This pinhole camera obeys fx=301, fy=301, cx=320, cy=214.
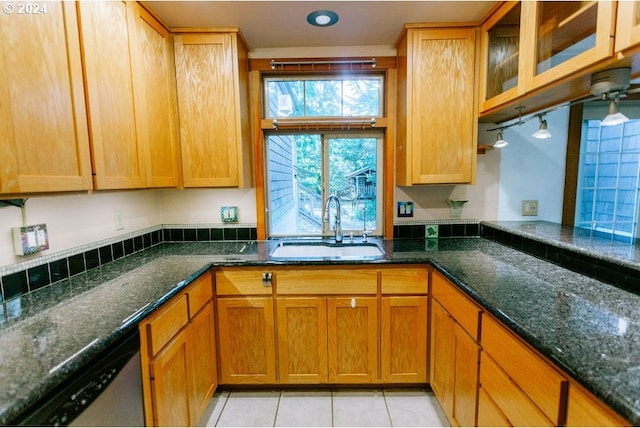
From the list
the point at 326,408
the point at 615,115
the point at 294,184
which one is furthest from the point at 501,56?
the point at 326,408

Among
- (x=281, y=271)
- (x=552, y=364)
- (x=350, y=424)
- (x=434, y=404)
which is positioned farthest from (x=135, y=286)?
(x=434, y=404)

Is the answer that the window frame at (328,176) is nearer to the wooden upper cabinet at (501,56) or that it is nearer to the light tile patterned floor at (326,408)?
the wooden upper cabinet at (501,56)

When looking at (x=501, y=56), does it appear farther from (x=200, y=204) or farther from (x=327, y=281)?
(x=200, y=204)

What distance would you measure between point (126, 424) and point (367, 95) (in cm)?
236

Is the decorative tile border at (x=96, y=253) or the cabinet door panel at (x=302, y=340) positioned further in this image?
the cabinet door panel at (x=302, y=340)

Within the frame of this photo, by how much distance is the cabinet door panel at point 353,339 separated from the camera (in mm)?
1854

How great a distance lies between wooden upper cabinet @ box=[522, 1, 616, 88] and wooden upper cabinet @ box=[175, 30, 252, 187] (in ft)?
5.39

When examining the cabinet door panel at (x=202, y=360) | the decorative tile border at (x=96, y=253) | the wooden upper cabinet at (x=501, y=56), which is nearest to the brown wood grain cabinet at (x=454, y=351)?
the wooden upper cabinet at (x=501, y=56)

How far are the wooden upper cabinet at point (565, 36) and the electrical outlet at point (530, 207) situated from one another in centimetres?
114

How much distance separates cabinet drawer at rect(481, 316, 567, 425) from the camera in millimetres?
842

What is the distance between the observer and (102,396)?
0.95 meters

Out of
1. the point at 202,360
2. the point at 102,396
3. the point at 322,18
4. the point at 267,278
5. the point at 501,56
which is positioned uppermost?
the point at 322,18

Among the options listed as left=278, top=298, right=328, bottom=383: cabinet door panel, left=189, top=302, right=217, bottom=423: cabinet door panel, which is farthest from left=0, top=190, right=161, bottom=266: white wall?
left=278, top=298, right=328, bottom=383: cabinet door panel

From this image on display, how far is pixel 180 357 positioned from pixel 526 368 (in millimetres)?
1419
